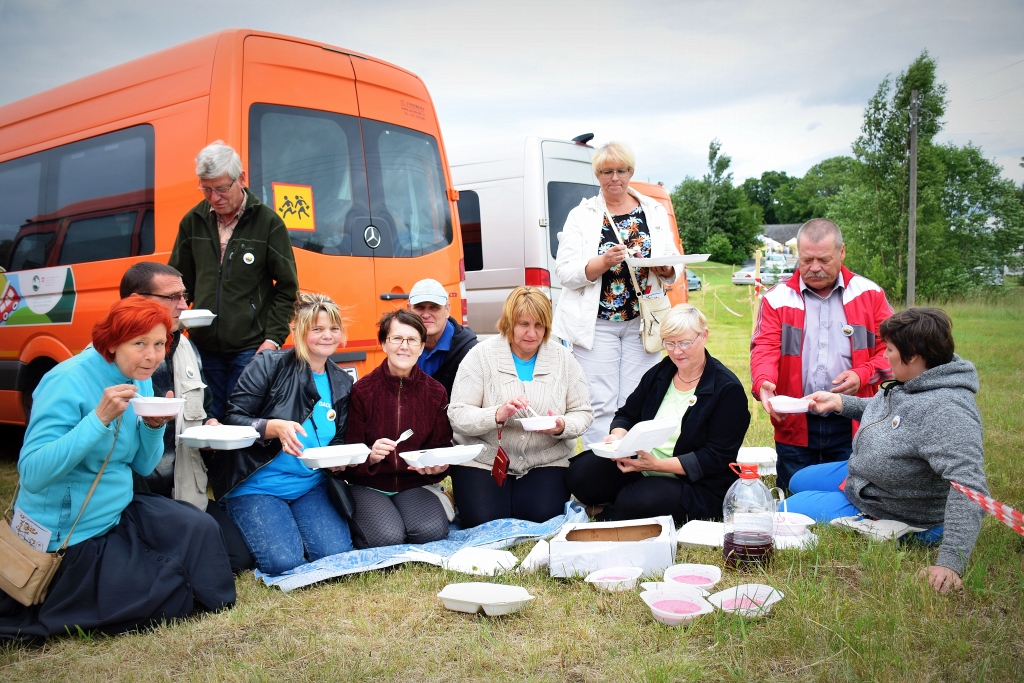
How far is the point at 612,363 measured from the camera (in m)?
4.69

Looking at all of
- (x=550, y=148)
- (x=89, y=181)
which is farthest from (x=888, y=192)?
(x=89, y=181)

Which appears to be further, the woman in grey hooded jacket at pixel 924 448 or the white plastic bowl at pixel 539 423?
the white plastic bowl at pixel 539 423

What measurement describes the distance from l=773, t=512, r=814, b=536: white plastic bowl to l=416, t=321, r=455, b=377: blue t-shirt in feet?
7.07

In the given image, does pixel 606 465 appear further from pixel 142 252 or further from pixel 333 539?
pixel 142 252

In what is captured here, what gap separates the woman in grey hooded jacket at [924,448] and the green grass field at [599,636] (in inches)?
7.1

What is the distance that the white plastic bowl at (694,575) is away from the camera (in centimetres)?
291

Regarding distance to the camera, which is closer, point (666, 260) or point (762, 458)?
point (666, 260)

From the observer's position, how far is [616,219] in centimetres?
470

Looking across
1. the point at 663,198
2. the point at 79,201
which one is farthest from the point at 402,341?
the point at 663,198

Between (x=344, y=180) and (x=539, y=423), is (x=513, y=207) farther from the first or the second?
(x=539, y=423)

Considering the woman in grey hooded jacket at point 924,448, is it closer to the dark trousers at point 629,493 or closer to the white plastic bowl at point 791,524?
the white plastic bowl at point 791,524

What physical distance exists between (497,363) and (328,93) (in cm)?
214

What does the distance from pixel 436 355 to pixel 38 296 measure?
10.4 ft

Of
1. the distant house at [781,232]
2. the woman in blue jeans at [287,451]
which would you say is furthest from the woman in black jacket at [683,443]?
the distant house at [781,232]
